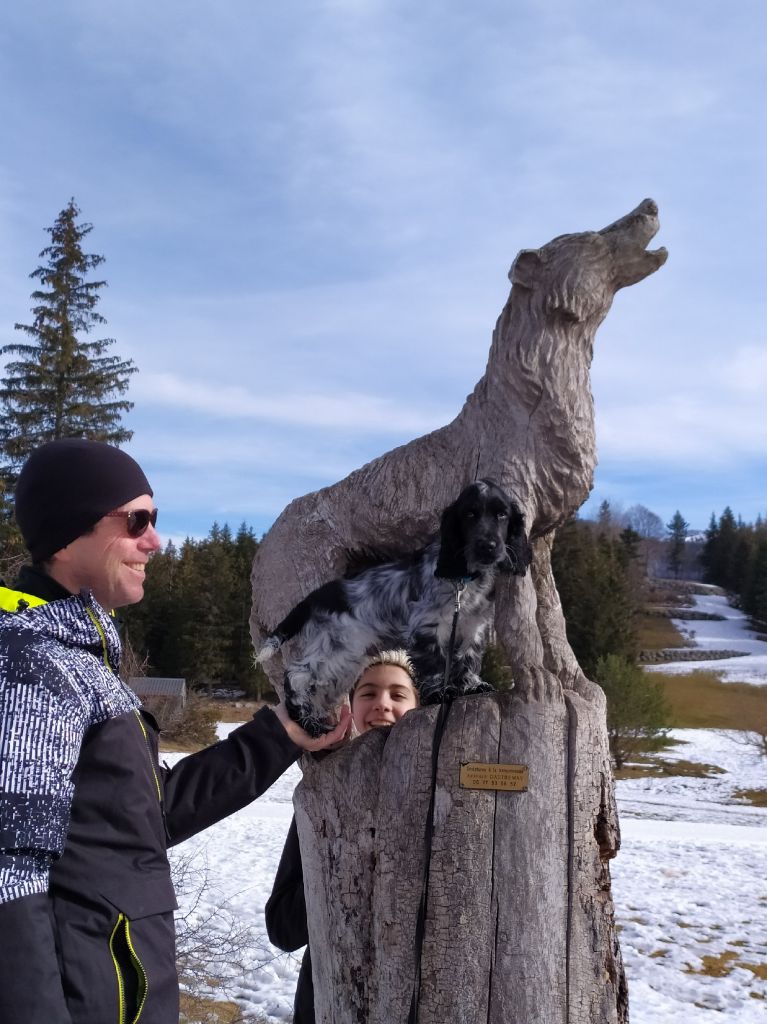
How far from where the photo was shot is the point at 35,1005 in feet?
5.50

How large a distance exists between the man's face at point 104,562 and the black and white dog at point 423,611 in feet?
2.97

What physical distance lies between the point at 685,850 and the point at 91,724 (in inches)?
498

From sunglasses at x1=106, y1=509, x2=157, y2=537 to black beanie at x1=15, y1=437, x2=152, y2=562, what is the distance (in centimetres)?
4

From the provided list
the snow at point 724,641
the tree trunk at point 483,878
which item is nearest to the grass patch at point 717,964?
the tree trunk at point 483,878

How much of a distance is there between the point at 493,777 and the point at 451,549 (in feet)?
2.56

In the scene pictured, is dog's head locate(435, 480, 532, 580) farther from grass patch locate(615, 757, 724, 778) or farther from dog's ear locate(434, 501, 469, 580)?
grass patch locate(615, 757, 724, 778)

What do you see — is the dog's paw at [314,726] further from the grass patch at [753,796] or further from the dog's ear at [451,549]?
the grass patch at [753,796]

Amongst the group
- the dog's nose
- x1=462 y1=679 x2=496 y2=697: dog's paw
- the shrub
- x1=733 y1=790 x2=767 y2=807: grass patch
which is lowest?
x1=733 y1=790 x2=767 y2=807: grass patch

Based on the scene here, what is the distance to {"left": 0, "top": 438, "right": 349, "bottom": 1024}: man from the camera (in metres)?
1.74

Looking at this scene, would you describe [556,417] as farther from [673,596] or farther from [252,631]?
[673,596]

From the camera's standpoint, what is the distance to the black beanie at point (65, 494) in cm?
221

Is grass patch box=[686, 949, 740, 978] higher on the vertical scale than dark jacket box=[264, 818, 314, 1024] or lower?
lower

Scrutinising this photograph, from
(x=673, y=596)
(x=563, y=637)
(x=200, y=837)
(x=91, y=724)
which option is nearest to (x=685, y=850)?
(x=200, y=837)

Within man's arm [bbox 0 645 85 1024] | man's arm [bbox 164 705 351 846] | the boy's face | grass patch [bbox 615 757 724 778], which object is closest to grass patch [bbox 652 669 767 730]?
grass patch [bbox 615 757 724 778]
